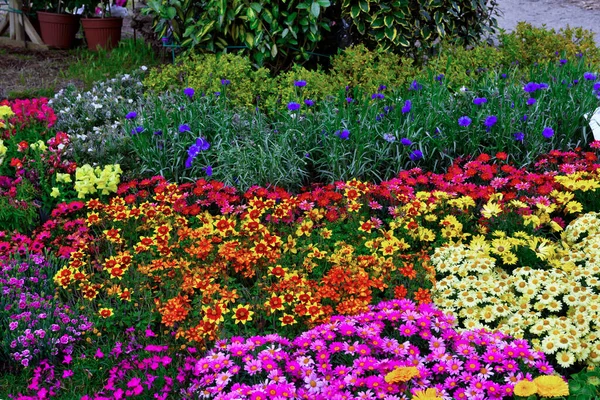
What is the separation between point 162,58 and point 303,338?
6091 millimetres

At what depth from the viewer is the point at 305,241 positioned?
387cm

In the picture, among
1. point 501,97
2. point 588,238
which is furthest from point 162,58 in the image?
point 588,238

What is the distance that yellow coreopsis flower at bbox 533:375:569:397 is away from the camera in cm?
237

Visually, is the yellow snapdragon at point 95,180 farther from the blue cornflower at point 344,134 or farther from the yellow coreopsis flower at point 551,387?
the yellow coreopsis flower at point 551,387

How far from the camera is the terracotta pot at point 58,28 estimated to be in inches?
372

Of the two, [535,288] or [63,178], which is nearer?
[535,288]

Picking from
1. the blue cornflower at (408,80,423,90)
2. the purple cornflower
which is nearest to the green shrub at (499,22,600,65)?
the blue cornflower at (408,80,423,90)

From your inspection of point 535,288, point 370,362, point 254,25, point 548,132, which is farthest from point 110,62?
point 370,362

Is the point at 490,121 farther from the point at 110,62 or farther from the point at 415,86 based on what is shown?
the point at 110,62

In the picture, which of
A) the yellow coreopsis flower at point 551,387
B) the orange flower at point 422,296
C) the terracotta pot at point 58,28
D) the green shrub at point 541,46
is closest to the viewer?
the yellow coreopsis flower at point 551,387

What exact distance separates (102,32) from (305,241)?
21.7 ft

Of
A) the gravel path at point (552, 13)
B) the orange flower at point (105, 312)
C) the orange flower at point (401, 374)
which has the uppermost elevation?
the gravel path at point (552, 13)

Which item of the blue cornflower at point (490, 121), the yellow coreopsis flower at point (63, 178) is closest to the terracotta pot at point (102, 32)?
the yellow coreopsis flower at point (63, 178)

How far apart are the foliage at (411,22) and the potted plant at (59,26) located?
452cm
